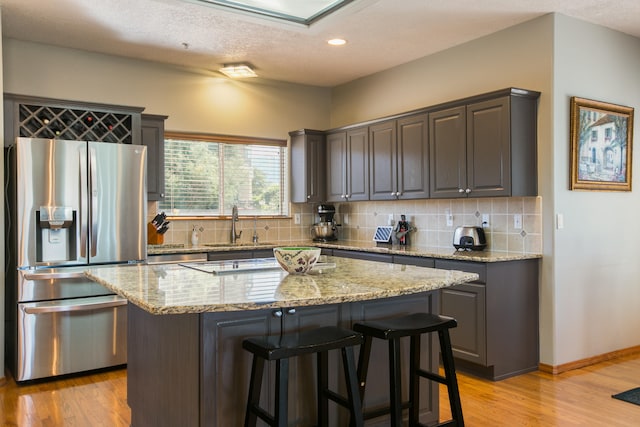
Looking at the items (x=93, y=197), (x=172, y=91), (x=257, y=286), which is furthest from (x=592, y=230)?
(x=172, y=91)

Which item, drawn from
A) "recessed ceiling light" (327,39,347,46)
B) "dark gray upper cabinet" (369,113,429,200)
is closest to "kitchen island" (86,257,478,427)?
"dark gray upper cabinet" (369,113,429,200)

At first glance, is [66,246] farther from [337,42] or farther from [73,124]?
[337,42]

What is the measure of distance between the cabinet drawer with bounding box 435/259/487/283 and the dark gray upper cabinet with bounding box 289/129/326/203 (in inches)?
83.0

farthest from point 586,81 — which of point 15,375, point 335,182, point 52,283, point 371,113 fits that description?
point 15,375

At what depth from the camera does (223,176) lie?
18.7 ft

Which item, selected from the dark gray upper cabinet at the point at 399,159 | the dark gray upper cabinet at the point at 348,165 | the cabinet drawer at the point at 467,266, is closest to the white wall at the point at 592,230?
the cabinet drawer at the point at 467,266

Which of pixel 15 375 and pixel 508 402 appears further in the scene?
pixel 15 375

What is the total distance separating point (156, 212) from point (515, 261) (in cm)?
332

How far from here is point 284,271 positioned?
2877 mm

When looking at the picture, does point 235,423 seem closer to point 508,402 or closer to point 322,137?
point 508,402

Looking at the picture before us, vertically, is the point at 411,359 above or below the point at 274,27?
below

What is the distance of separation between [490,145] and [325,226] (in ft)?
7.66

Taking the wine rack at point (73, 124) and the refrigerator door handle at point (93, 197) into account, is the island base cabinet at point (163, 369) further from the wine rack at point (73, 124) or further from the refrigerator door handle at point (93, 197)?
the wine rack at point (73, 124)

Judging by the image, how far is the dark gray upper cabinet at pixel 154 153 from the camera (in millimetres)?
4852
